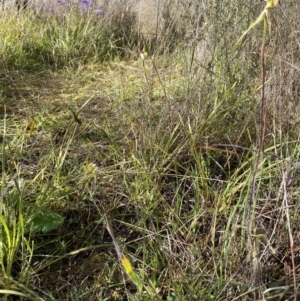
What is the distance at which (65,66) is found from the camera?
3.58 metres

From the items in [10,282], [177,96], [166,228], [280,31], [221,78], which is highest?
[280,31]

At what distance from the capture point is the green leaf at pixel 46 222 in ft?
5.28

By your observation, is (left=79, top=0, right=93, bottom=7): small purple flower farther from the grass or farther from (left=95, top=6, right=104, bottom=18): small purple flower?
the grass

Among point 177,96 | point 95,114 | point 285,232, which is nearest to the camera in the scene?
point 285,232

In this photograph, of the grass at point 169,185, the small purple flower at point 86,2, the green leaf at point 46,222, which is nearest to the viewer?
the grass at point 169,185

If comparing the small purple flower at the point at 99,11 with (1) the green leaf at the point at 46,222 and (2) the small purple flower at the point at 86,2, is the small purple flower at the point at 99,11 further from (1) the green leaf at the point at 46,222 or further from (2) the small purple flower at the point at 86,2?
(1) the green leaf at the point at 46,222

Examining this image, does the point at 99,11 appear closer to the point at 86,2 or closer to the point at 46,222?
the point at 86,2

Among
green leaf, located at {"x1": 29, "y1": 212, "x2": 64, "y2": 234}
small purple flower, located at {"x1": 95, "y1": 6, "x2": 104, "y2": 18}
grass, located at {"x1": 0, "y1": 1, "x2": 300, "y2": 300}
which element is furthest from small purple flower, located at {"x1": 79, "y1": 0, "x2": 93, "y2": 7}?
green leaf, located at {"x1": 29, "y1": 212, "x2": 64, "y2": 234}

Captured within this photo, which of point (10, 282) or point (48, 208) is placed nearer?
point (10, 282)

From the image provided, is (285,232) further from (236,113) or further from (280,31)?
(280,31)

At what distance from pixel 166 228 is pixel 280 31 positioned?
103 cm

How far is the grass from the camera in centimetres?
143

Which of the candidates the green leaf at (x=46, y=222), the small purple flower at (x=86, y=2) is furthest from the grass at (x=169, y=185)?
the small purple flower at (x=86, y=2)

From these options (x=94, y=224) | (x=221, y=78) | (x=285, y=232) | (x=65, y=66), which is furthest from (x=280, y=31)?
(x=65, y=66)
